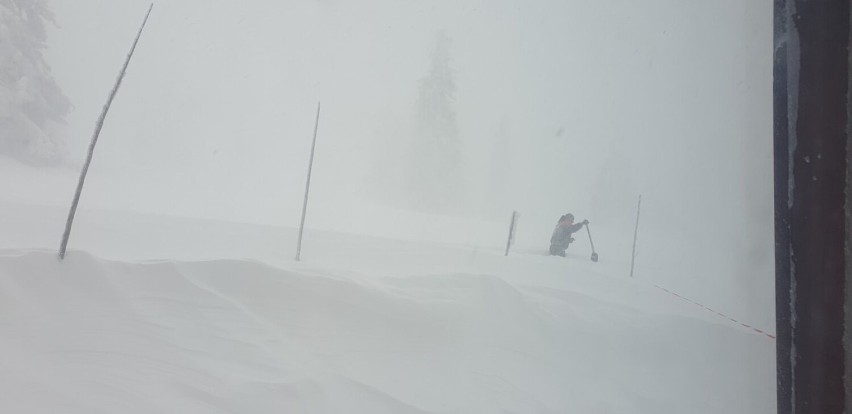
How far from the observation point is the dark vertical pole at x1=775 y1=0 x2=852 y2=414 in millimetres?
1066

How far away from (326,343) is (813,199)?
2671 millimetres

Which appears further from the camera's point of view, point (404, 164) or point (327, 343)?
point (404, 164)

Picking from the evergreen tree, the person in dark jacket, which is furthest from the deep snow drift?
the evergreen tree

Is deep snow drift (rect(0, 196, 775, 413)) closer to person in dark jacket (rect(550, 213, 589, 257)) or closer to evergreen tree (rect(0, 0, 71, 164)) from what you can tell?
person in dark jacket (rect(550, 213, 589, 257))

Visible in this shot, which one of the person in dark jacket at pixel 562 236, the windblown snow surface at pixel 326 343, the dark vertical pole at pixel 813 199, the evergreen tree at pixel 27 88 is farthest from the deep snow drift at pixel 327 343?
the evergreen tree at pixel 27 88

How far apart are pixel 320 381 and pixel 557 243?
945cm

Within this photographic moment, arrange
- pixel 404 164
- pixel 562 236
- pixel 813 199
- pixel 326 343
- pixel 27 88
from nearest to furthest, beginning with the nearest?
pixel 813 199
pixel 326 343
pixel 562 236
pixel 27 88
pixel 404 164

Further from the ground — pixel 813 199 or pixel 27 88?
pixel 27 88

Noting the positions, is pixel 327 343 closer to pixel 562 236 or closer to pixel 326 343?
pixel 326 343

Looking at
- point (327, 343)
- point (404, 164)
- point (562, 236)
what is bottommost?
point (327, 343)

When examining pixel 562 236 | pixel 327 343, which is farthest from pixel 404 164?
pixel 327 343

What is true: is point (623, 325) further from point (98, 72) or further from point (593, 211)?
point (98, 72)

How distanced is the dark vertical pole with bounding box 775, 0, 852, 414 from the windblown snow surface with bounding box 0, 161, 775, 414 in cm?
156

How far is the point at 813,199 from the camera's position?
1104 mm
